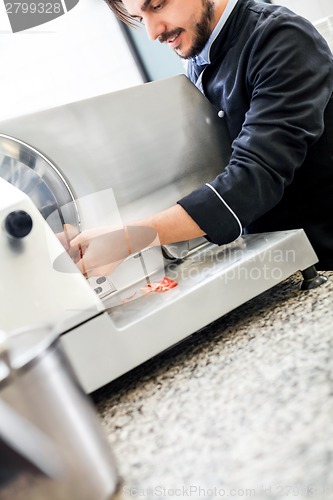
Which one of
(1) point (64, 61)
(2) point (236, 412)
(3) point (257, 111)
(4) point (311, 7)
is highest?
(1) point (64, 61)

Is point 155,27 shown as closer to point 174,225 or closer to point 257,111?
point 257,111

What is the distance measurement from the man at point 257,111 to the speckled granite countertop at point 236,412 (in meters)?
0.24

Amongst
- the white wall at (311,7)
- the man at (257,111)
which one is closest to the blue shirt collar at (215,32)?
the man at (257,111)

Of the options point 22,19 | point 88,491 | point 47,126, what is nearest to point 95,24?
point 22,19

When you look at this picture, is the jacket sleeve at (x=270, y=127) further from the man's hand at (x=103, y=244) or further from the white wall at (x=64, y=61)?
the white wall at (x=64, y=61)

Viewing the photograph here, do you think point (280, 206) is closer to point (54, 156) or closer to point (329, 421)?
point (54, 156)

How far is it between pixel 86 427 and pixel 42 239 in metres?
0.37

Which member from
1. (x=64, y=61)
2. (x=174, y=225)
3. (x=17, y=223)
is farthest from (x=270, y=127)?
(x=64, y=61)

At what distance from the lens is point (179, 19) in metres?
1.21

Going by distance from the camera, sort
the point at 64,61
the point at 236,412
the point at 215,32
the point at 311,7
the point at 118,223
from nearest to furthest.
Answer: the point at 236,412 → the point at 118,223 → the point at 215,32 → the point at 64,61 → the point at 311,7

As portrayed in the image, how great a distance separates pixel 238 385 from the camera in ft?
2.00

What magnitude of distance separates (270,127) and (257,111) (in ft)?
0.19

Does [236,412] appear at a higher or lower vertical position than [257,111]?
lower

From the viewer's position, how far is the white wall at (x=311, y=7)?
9.00 ft
